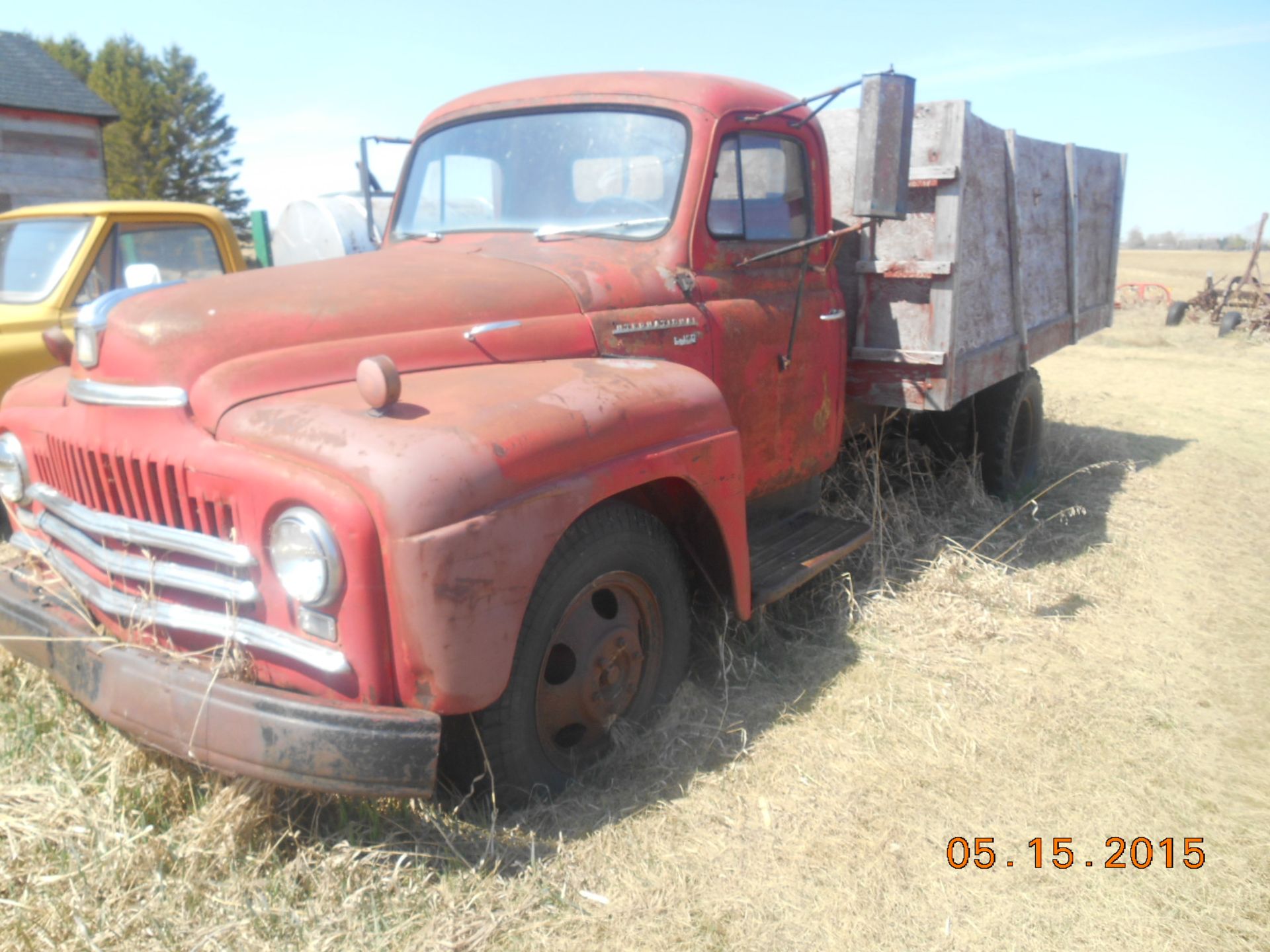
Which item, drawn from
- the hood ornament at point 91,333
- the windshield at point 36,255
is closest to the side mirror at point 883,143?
the hood ornament at point 91,333

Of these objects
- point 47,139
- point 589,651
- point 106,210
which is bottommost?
point 589,651

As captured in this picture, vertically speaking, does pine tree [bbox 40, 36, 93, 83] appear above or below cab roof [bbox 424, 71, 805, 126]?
above

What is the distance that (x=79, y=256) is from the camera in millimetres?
5066

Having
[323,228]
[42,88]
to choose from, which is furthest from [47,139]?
[323,228]

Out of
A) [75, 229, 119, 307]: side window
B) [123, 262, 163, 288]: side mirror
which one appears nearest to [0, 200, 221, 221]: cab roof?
[75, 229, 119, 307]: side window

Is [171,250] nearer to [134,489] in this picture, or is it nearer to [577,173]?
[577,173]

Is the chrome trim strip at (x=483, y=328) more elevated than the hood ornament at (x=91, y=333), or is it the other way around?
the hood ornament at (x=91, y=333)

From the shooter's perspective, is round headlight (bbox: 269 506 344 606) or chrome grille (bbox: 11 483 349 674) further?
chrome grille (bbox: 11 483 349 674)

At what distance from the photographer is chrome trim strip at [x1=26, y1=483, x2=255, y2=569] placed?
82.0 inches

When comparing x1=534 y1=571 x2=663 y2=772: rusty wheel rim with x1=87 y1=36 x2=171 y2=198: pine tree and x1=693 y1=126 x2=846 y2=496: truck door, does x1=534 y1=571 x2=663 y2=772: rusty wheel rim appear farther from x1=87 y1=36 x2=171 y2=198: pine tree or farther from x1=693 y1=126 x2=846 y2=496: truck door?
x1=87 y1=36 x2=171 y2=198: pine tree

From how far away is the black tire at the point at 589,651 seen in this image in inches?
93.6

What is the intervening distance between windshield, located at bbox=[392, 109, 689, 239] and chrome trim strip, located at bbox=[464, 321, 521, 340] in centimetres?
67

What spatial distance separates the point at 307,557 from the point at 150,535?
485mm

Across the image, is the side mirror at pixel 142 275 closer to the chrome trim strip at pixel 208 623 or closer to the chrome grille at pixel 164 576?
the chrome grille at pixel 164 576
